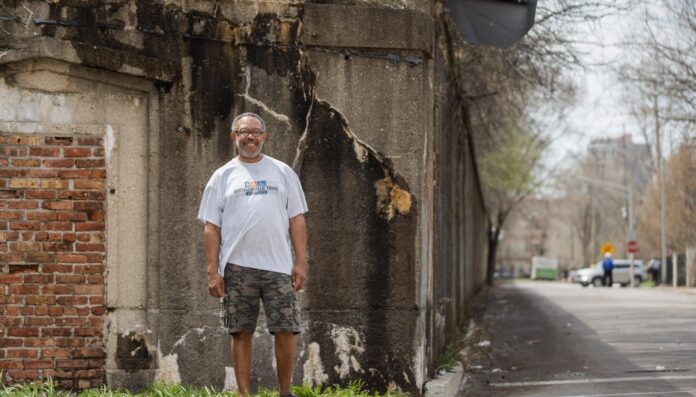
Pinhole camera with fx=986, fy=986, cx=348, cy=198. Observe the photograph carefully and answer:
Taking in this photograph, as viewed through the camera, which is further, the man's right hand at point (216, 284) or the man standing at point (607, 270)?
the man standing at point (607, 270)

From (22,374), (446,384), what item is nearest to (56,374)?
(22,374)

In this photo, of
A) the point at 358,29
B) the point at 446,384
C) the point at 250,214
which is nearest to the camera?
the point at 250,214

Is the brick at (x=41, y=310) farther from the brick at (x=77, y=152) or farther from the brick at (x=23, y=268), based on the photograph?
the brick at (x=77, y=152)

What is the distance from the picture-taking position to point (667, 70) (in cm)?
2712

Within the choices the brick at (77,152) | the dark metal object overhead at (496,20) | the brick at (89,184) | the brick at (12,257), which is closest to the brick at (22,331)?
the brick at (12,257)

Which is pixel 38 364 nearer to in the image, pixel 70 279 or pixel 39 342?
pixel 39 342

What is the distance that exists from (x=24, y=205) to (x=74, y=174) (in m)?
0.42

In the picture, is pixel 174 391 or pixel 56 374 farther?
pixel 56 374

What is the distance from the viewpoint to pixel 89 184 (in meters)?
7.20

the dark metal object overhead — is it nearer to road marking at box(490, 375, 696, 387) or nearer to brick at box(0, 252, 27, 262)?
road marking at box(490, 375, 696, 387)

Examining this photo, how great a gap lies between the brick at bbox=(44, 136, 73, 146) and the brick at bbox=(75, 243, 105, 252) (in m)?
0.75

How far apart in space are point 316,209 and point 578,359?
511cm

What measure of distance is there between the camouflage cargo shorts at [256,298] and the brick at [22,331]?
1.82 meters

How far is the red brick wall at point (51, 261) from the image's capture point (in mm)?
7086
